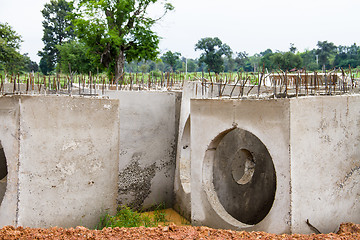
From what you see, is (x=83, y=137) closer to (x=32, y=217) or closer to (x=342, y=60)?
(x=32, y=217)

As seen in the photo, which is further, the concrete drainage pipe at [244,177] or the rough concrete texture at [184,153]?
the concrete drainage pipe at [244,177]

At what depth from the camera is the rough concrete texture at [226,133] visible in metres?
4.96

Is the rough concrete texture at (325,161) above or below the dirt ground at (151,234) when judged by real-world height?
above

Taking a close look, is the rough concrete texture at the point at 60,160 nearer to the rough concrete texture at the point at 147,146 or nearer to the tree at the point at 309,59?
the rough concrete texture at the point at 147,146

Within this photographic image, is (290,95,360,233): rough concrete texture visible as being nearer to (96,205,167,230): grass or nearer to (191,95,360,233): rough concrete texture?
(191,95,360,233): rough concrete texture

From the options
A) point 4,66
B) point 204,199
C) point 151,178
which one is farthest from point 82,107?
point 4,66

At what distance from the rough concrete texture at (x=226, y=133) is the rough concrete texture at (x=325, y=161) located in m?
0.15

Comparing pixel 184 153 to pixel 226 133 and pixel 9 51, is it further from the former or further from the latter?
pixel 9 51

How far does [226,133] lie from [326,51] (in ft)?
155

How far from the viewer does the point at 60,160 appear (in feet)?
18.7

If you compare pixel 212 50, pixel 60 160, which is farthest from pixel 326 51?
pixel 60 160

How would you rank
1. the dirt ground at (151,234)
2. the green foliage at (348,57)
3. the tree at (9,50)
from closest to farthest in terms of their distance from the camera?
the dirt ground at (151,234) < the tree at (9,50) < the green foliage at (348,57)

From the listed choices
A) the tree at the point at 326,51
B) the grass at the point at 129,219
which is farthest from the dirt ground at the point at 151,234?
the tree at the point at 326,51

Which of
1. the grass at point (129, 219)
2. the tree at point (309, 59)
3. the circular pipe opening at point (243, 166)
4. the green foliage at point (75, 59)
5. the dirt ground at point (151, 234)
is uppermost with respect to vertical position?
the tree at point (309, 59)
